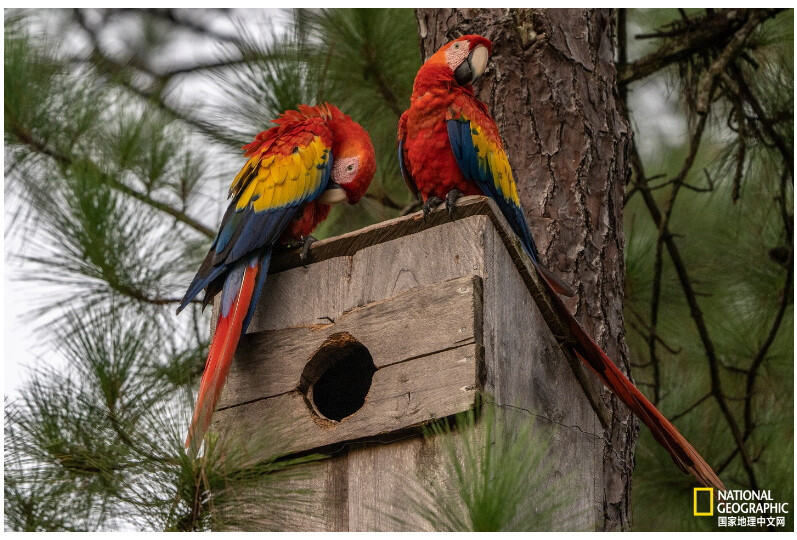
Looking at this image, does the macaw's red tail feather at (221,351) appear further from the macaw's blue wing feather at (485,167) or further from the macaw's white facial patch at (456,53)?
the macaw's white facial patch at (456,53)

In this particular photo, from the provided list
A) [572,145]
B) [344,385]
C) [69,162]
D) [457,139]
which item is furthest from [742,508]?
[69,162]

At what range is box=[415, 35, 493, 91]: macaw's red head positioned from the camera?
9.99ft

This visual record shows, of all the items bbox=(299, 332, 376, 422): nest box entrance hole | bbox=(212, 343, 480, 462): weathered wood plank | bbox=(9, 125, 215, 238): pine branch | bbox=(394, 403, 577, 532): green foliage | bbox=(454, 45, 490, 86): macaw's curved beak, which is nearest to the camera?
bbox=(394, 403, 577, 532): green foliage

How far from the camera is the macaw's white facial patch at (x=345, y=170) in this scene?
299cm

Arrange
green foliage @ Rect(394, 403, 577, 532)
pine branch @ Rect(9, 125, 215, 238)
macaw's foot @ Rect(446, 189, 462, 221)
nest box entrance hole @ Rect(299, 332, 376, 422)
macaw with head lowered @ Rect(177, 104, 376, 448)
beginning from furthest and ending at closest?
pine branch @ Rect(9, 125, 215, 238) → nest box entrance hole @ Rect(299, 332, 376, 422) → macaw with head lowered @ Rect(177, 104, 376, 448) → macaw's foot @ Rect(446, 189, 462, 221) → green foliage @ Rect(394, 403, 577, 532)

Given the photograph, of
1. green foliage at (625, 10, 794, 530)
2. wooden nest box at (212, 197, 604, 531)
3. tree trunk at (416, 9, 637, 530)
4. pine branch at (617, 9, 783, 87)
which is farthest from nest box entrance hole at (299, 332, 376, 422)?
pine branch at (617, 9, 783, 87)

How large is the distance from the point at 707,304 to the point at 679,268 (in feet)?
2.14

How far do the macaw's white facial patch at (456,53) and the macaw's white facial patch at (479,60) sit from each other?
24 millimetres

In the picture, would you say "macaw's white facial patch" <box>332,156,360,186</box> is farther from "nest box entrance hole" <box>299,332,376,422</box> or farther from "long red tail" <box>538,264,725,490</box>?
"long red tail" <box>538,264,725,490</box>

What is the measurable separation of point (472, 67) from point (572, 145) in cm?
40

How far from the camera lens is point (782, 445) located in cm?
383

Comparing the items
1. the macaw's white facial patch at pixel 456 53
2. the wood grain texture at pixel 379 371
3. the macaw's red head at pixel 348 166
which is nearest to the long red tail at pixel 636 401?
the wood grain texture at pixel 379 371

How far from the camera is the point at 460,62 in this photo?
10.1 ft

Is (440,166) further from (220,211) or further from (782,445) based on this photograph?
(782,445)
